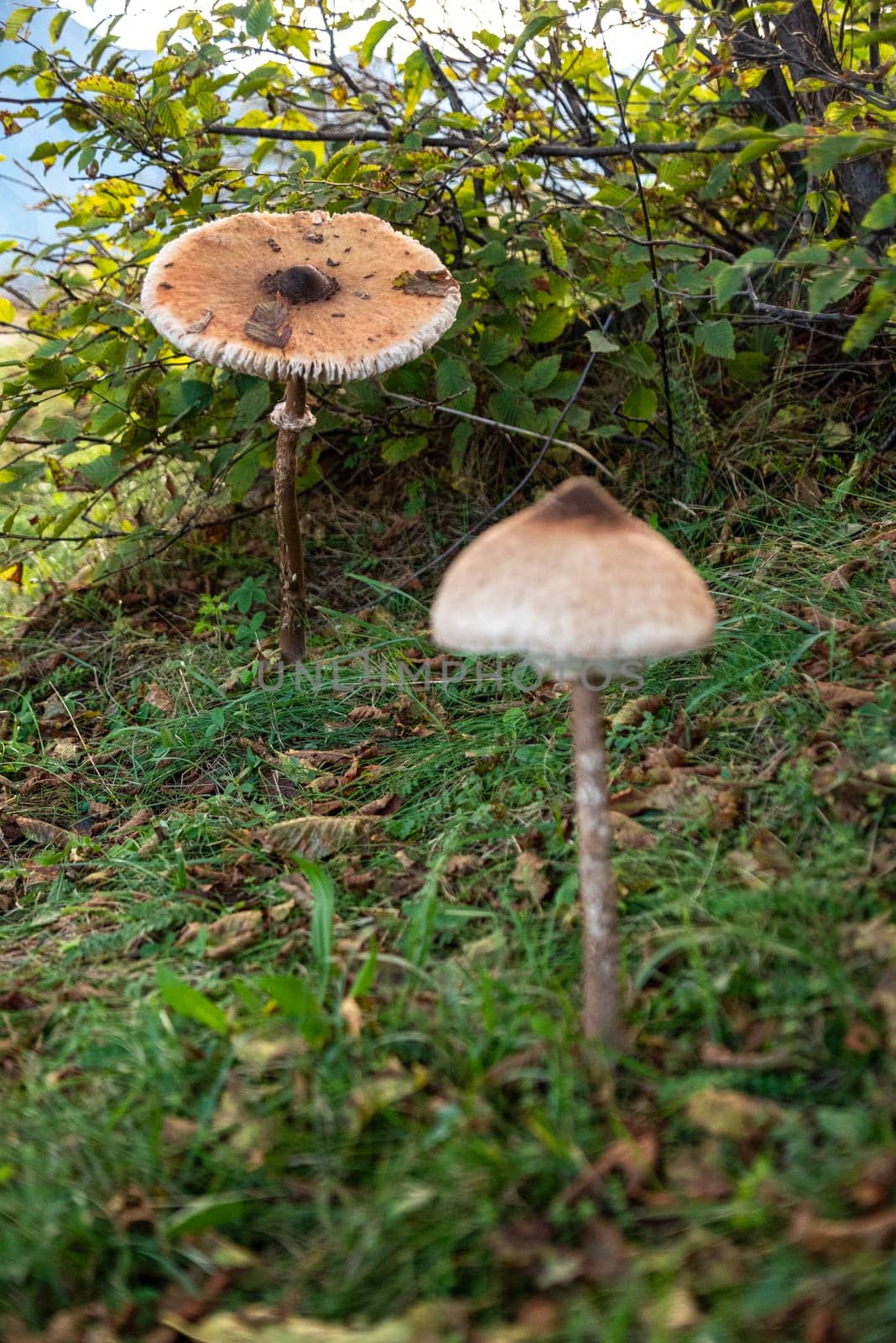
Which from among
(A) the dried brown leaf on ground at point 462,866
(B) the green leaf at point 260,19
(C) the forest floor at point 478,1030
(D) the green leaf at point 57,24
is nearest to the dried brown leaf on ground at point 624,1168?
(C) the forest floor at point 478,1030

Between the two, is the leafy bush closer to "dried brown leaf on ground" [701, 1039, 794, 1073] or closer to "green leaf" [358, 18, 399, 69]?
"green leaf" [358, 18, 399, 69]

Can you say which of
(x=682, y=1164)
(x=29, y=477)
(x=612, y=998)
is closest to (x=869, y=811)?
(x=612, y=998)

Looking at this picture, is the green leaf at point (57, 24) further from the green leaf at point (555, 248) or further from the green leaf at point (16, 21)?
the green leaf at point (555, 248)

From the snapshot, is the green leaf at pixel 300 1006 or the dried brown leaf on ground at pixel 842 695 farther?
the dried brown leaf on ground at pixel 842 695

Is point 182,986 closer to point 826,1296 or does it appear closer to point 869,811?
point 826,1296

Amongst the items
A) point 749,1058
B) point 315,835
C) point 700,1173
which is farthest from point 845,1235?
point 315,835

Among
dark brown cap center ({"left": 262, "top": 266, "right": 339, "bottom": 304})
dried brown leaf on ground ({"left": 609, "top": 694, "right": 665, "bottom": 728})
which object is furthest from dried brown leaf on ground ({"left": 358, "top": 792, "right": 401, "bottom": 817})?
dark brown cap center ({"left": 262, "top": 266, "right": 339, "bottom": 304})
